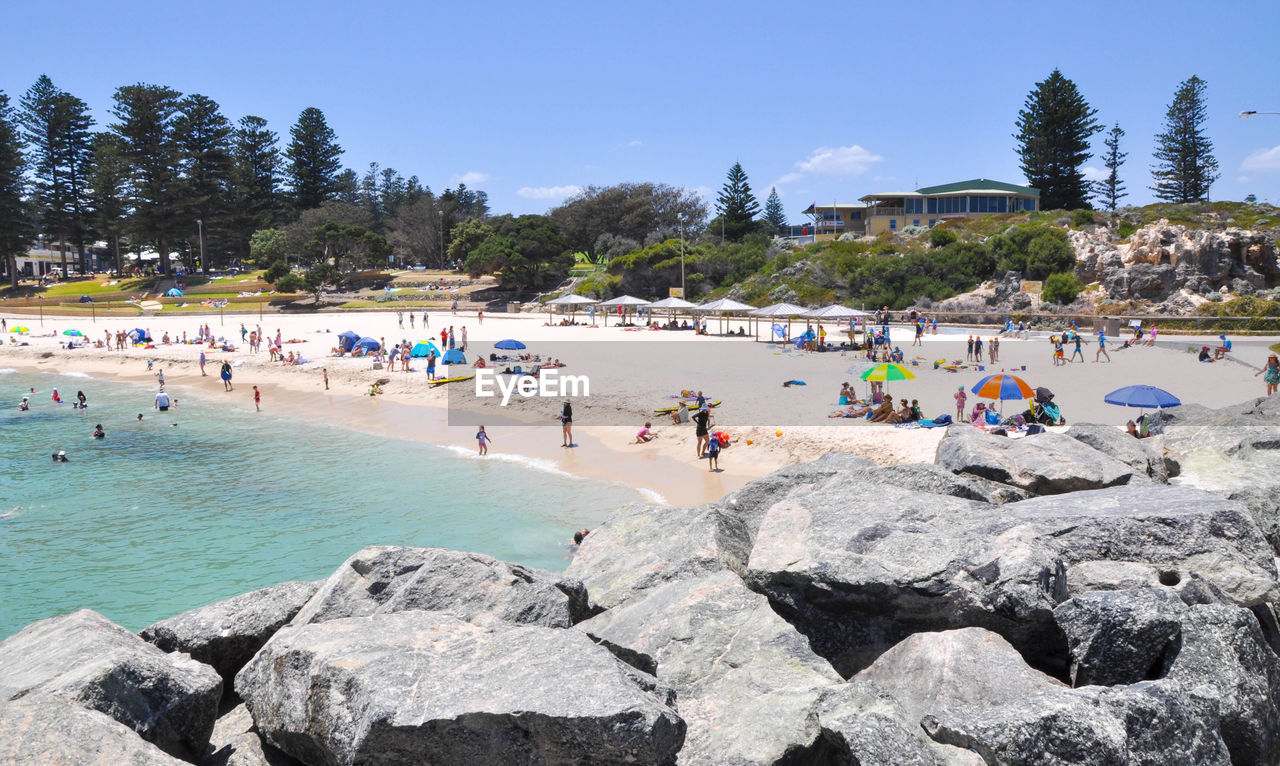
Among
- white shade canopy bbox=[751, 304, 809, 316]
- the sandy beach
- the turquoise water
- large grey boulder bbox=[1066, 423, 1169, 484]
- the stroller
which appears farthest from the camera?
white shade canopy bbox=[751, 304, 809, 316]

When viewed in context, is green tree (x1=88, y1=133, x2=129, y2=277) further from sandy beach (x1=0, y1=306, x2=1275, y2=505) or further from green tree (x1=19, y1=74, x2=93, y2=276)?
sandy beach (x1=0, y1=306, x2=1275, y2=505)

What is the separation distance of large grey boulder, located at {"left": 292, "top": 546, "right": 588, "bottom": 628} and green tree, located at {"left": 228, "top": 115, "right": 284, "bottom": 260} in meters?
89.7

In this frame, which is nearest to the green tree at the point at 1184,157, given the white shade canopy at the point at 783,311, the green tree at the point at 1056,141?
the green tree at the point at 1056,141

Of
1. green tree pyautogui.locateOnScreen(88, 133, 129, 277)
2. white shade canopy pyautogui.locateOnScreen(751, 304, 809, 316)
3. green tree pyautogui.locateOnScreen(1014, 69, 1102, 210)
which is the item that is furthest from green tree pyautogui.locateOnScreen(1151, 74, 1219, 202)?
green tree pyautogui.locateOnScreen(88, 133, 129, 277)

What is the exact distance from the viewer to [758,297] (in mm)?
59250

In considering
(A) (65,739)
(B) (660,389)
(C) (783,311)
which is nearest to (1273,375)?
(B) (660,389)

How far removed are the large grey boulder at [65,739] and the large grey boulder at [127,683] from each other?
235 millimetres

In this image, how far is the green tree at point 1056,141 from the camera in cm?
6806

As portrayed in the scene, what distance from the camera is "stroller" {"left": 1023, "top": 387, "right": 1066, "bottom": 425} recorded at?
57.1 feet

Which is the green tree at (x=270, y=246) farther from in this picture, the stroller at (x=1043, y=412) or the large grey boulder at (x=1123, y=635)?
the large grey boulder at (x=1123, y=635)

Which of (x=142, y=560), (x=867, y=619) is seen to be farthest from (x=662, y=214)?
(x=867, y=619)

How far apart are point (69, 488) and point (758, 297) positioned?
46831 millimetres

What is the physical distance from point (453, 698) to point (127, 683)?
2.08 metres

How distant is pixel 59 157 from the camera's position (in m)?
79.6
